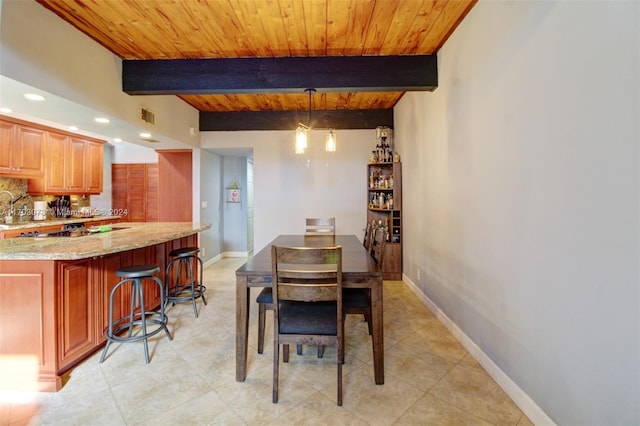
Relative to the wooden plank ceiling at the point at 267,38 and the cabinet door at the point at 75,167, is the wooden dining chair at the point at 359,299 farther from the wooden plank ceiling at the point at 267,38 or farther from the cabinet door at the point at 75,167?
the cabinet door at the point at 75,167

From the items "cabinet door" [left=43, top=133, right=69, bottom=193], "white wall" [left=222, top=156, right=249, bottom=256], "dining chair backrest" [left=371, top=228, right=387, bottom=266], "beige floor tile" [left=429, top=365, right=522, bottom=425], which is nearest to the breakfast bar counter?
"dining chair backrest" [left=371, top=228, right=387, bottom=266]

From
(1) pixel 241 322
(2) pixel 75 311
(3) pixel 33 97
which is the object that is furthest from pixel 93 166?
(1) pixel 241 322

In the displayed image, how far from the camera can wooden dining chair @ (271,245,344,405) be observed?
1.63 metres

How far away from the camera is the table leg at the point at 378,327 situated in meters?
1.86

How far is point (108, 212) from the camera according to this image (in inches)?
238

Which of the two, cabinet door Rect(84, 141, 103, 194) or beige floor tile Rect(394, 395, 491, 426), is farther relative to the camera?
cabinet door Rect(84, 141, 103, 194)

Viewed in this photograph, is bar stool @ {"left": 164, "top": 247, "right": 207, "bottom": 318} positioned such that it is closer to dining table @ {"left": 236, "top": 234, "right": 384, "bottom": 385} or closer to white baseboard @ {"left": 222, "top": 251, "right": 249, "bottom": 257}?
dining table @ {"left": 236, "top": 234, "right": 384, "bottom": 385}

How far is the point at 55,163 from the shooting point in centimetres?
441

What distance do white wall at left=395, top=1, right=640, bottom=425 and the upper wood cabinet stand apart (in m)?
5.48

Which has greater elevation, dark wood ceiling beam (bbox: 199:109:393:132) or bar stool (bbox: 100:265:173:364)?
dark wood ceiling beam (bbox: 199:109:393:132)

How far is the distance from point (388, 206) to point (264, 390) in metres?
3.11

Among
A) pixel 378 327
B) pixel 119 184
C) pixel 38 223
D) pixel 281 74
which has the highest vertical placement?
pixel 281 74

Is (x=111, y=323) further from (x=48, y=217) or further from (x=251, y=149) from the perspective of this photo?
(x=48, y=217)

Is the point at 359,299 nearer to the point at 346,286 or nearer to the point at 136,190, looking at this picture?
the point at 346,286
